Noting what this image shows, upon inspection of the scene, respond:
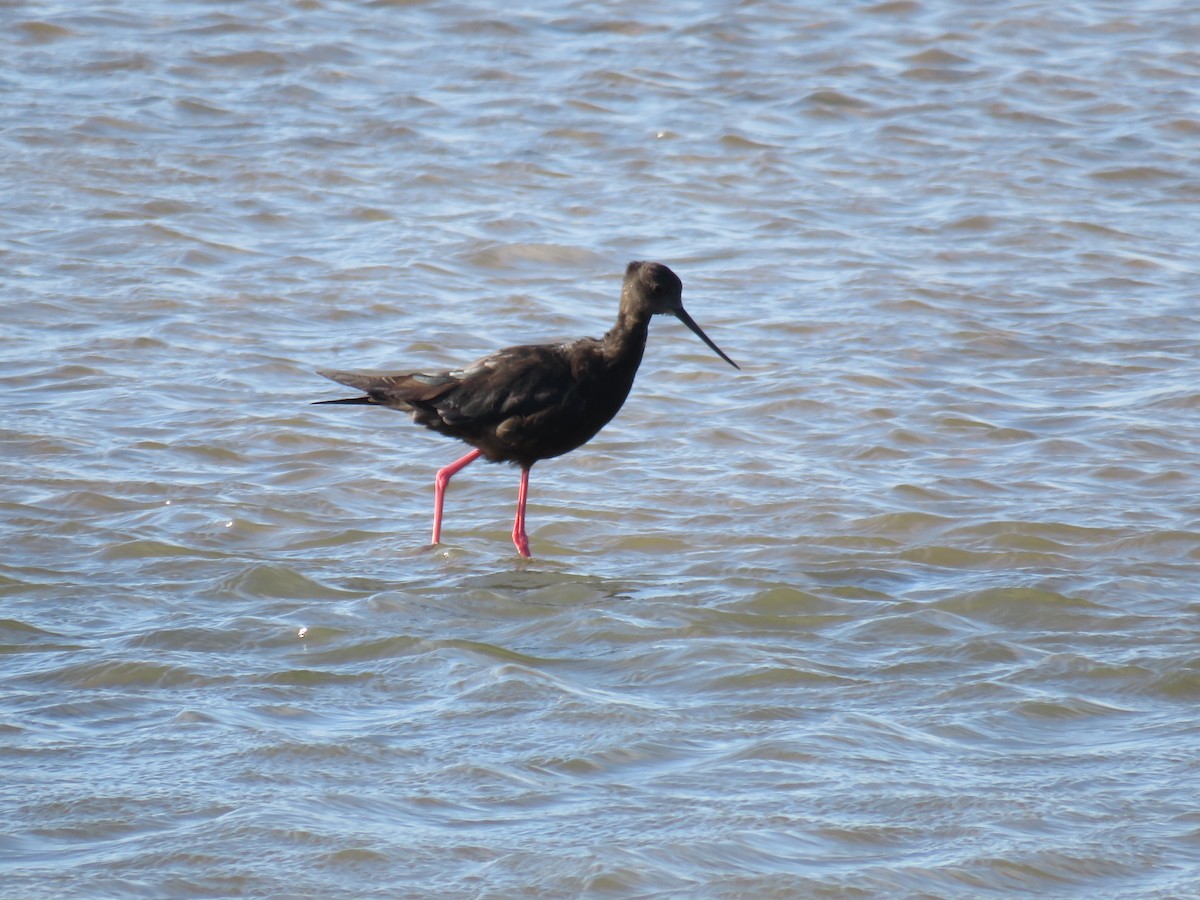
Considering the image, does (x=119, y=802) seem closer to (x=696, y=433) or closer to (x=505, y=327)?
(x=696, y=433)

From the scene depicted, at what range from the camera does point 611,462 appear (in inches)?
331

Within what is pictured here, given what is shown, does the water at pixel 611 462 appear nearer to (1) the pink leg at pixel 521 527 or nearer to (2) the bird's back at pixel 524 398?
(1) the pink leg at pixel 521 527

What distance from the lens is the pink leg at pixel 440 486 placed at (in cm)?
734

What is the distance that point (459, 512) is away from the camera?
799 cm

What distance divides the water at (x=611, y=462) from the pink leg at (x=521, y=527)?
16cm

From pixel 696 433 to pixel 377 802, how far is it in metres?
4.32

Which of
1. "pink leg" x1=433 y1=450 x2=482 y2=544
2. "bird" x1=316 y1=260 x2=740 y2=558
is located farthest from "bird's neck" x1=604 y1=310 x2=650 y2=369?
"pink leg" x1=433 y1=450 x2=482 y2=544

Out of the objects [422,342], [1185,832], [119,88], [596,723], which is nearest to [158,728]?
[596,723]

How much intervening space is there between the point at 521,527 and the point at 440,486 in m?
0.46

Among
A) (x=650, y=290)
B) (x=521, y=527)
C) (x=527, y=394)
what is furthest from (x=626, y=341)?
(x=521, y=527)

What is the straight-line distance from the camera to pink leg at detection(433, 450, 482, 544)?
734 centimetres

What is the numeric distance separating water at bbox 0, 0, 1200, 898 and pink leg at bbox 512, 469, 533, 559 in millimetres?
163

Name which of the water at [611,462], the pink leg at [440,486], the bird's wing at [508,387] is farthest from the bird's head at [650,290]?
the pink leg at [440,486]

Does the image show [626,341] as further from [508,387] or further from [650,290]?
[508,387]
